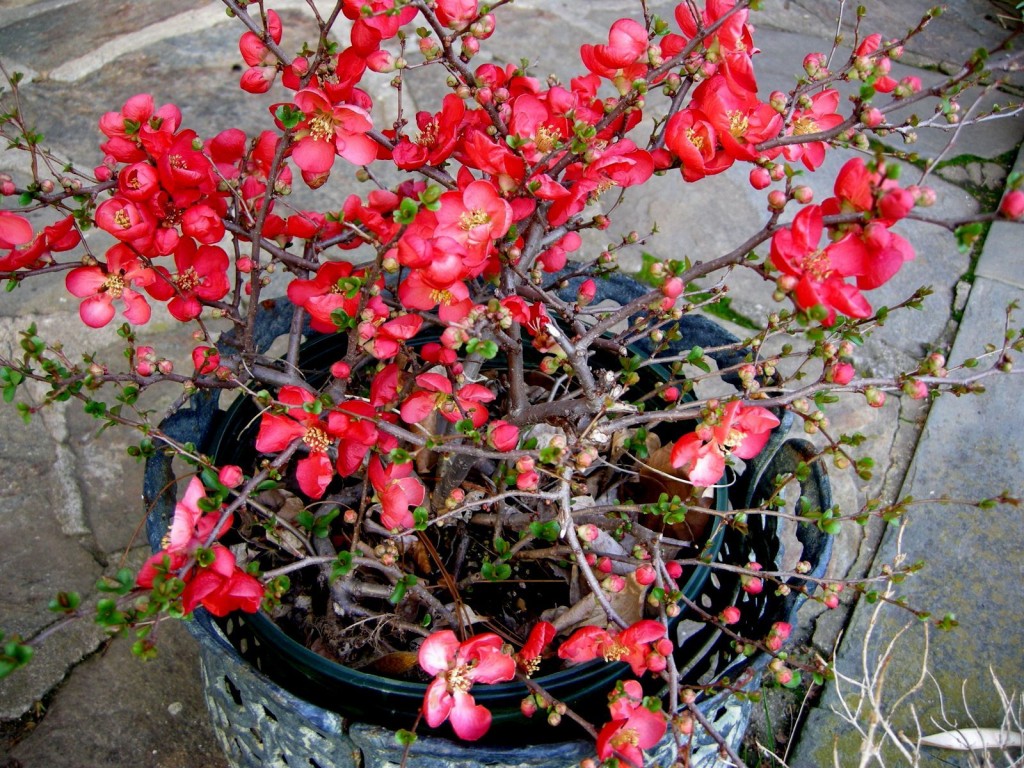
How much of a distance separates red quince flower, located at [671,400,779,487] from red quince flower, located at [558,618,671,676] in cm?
14

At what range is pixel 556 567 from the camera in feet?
3.48

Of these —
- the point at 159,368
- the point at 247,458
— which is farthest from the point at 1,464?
the point at 159,368

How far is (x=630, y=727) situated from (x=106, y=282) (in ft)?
2.08

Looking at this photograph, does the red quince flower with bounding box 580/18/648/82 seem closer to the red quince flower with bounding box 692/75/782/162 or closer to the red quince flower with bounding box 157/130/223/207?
the red quince flower with bounding box 692/75/782/162

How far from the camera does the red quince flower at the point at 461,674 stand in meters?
0.73

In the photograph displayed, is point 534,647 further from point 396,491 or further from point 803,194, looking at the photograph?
point 803,194

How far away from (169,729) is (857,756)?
102cm

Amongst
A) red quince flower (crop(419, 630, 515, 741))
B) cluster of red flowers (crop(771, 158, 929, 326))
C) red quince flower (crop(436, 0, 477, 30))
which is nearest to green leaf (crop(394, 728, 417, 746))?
red quince flower (crop(419, 630, 515, 741))

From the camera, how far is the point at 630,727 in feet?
2.37

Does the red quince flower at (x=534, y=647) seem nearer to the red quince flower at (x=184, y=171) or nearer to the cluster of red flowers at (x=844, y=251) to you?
the cluster of red flowers at (x=844, y=251)

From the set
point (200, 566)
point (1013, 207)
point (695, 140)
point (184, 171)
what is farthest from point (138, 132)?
point (1013, 207)

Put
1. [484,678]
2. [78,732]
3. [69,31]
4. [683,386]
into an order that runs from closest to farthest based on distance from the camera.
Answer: [484,678]
[683,386]
[78,732]
[69,31]

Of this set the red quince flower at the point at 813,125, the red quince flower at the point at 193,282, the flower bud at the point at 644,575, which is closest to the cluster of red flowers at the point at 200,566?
the red quince flower at the point at 193,282

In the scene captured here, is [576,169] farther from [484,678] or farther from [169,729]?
[169,729]
